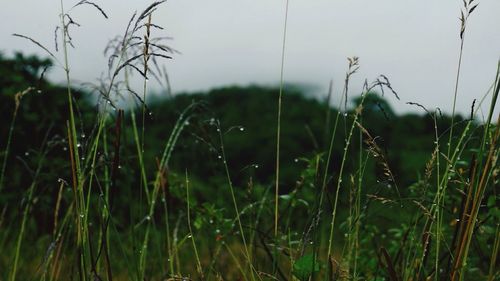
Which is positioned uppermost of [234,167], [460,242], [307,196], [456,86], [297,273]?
[456,86]

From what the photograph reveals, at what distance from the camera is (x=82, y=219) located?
182 cm

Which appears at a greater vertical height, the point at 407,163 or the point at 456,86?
the point at 456,86

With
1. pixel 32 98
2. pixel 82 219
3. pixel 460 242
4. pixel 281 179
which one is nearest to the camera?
pixel 460 242

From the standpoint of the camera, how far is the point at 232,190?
1.84m

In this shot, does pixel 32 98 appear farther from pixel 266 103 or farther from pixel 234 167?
pixel 266 103

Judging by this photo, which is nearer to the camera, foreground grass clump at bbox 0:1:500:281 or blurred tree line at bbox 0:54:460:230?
foreground grass clump at bbox 0:1:500:281

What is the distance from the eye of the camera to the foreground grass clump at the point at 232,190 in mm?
1676

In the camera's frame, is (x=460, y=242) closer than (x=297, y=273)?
Yes

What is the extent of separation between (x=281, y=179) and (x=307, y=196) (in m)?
2.99

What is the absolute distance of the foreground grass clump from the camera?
1676 mm

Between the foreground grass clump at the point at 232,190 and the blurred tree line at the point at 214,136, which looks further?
the blurred tree line at the point at 214,136

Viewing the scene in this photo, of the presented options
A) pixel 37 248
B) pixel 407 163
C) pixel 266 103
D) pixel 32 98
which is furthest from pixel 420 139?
pixel 37 248

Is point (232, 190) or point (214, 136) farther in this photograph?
point (214, 136)

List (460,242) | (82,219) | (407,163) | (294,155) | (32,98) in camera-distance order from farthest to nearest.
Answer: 1. (407,163)
2. (294,155)
3. (32,98)
4. (82,219)
5. (460,242)
